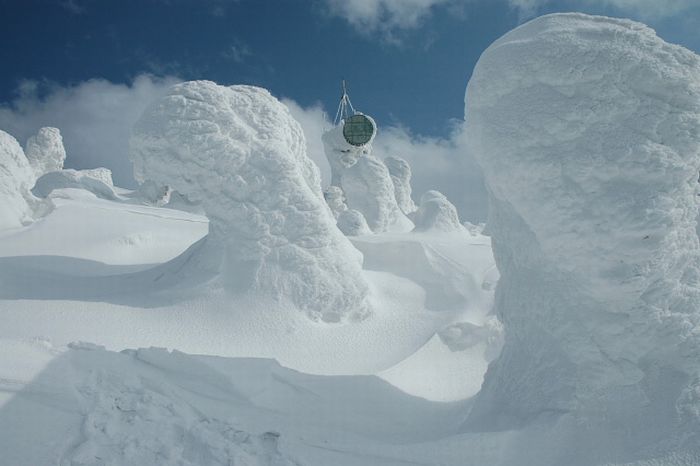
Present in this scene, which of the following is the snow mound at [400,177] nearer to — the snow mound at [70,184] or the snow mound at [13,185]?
the snow mound at [70,184]

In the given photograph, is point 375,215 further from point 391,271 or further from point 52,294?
point 52,294

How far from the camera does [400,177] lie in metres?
19.8

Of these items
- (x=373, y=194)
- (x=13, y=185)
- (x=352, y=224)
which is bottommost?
(x=13, y=185)

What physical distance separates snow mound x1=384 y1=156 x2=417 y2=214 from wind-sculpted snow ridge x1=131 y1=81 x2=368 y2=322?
14.2 metres

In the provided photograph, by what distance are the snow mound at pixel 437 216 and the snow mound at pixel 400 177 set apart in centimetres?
641

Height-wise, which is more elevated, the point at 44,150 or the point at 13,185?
the point at 44,150

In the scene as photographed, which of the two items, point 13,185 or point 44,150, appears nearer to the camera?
point 13,185

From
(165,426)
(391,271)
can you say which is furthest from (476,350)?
(165,426)

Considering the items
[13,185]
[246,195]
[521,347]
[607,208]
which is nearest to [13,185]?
[13,185]

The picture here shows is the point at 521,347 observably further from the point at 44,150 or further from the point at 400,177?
the point at 44,150

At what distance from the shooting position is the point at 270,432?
3027 mm

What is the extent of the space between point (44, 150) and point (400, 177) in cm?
1653

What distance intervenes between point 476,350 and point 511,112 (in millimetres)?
3379

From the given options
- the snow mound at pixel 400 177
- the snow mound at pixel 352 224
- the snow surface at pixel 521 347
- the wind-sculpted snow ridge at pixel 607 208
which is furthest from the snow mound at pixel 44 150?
the wind-sculpted snow ridge at pixel 607 208
